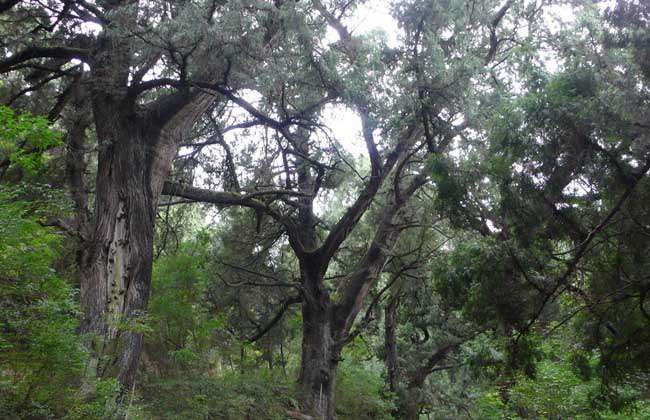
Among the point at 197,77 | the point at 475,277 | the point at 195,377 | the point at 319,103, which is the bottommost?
the point at 195,377

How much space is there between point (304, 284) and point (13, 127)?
23.6 feet

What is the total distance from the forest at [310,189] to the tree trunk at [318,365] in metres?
0.04

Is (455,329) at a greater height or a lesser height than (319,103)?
lesser

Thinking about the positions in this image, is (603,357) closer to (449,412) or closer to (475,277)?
(475,277)

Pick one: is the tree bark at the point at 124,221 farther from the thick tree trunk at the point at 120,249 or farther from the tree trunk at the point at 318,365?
the tree trunk at the point at 318,365

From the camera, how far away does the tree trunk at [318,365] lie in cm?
1055

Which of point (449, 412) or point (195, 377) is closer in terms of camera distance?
point (195, 377)

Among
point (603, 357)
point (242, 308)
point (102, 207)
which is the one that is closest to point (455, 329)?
point (242, 308)

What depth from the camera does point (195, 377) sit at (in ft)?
31.1

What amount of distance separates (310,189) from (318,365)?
3.83 m

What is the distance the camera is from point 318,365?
10.7 m

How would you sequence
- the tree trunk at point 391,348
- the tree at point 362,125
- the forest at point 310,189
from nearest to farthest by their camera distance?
the forest at point 310,189
the tree at point 362,125
the tree trunk at point 391,348

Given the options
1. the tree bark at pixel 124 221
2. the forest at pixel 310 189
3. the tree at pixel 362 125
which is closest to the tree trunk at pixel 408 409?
the forest at pixel 310 189

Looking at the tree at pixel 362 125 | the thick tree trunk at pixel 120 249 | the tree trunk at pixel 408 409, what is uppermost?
the tree at pixel 362 125
